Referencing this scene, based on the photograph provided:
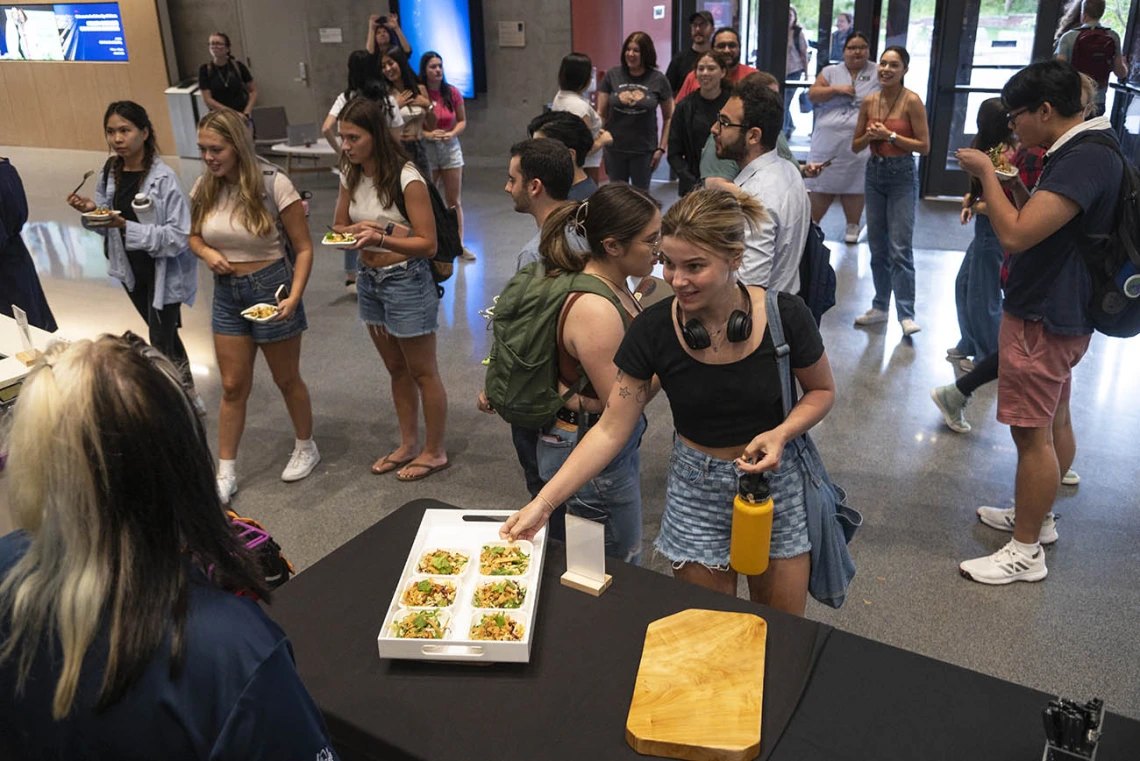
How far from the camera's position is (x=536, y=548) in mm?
2135

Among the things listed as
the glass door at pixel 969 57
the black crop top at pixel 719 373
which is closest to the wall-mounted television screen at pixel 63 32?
the glass door at pixel 969 57

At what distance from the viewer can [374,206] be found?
3.75 m

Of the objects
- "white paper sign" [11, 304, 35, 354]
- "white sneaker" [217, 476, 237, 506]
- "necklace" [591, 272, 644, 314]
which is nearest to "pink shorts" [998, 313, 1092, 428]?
"necklace" [591, 272, 644, 314]

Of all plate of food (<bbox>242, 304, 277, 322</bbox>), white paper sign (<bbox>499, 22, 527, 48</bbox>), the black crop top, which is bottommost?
plate of food (<bbox>242, 304, 277, 322</bbox>)

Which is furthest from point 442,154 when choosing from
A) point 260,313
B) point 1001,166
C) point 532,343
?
point 532,343

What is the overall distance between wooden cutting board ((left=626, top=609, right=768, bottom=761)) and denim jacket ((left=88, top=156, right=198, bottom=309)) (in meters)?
3.11

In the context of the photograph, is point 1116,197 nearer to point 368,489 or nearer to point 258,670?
point 258,670

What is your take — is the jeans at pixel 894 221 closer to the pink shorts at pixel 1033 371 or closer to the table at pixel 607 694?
the pink shorts at pixel 1033 371

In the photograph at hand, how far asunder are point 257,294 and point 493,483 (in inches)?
50.9

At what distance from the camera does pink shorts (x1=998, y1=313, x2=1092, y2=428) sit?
3.02 m

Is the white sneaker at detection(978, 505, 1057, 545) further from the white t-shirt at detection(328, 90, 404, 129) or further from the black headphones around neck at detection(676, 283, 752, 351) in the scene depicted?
the white t-shirt at detection(328, 90, 404, 129)

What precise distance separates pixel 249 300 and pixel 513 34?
7.68m

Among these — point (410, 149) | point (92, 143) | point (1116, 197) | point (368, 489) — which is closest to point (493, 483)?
point (368, 489)

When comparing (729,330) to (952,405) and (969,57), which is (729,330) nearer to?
(952,405)
